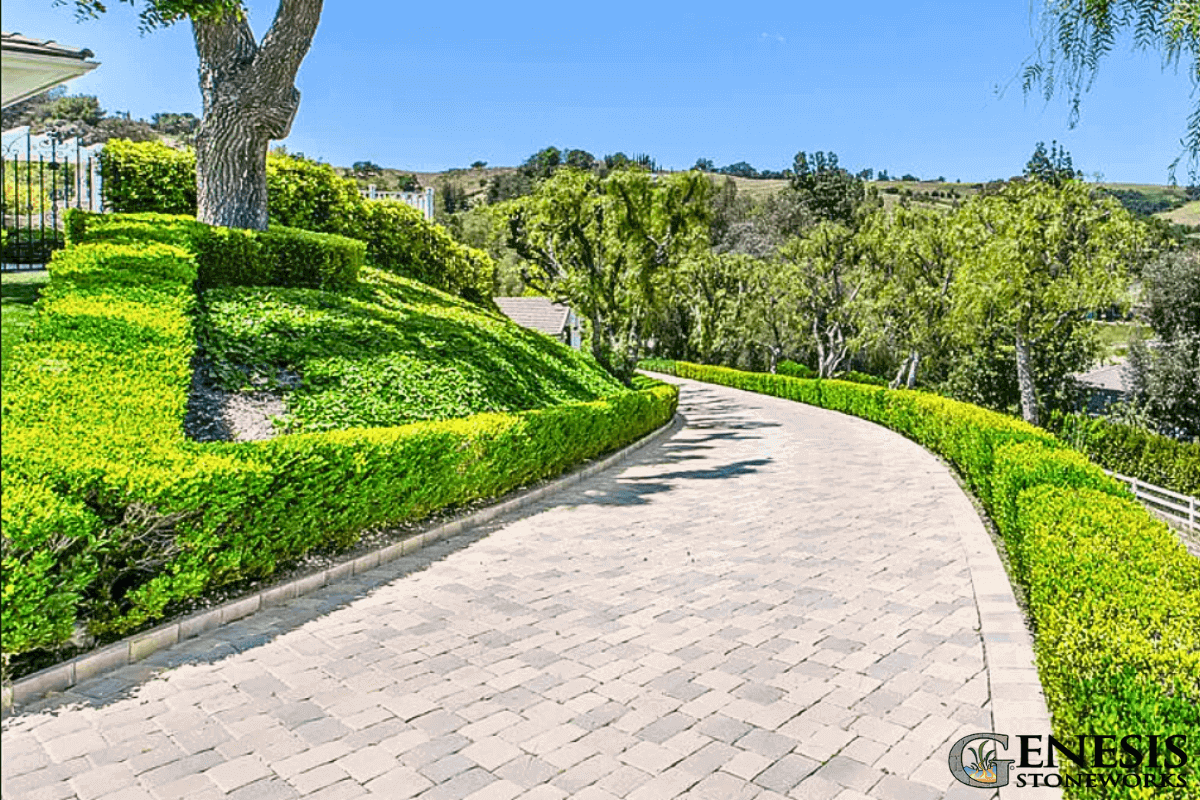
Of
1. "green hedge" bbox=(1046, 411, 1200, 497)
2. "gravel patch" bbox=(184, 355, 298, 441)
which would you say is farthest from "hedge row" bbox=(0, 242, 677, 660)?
"green hedge" bbox=(1046, 411, 1200, 497)

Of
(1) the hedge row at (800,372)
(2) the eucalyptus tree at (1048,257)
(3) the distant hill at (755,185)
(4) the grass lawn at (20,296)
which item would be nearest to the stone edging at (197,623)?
(4) the grass lawn at (20,296)

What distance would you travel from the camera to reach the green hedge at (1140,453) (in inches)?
788

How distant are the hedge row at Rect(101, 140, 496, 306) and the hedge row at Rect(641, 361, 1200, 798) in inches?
530

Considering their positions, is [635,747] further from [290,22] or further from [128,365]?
[290,22]

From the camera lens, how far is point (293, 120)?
44.2 feet

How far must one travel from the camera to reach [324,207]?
18.2 metres

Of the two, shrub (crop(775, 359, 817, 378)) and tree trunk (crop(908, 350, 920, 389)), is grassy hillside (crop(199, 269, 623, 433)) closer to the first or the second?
Result: tree trunk (crop(908, 350, 920, 389))

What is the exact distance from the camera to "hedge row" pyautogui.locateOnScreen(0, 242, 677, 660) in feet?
16.5

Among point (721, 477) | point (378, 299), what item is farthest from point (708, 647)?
point (378, 299)

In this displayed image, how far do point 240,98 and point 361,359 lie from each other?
17.3ft

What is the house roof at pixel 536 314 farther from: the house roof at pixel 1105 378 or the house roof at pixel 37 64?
the house roof at pixel 37 64

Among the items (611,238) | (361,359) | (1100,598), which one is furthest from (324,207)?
(1100,598)

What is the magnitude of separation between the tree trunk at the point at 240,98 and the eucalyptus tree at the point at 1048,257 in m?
21.2

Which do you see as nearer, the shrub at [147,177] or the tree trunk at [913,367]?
the shrub at [147,177]
